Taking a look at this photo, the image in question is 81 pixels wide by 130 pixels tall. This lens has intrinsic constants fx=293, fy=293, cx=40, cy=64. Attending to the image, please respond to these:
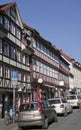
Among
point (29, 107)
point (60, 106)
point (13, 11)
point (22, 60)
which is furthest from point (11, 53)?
point (29, 107)

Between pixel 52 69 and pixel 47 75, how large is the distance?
4846 mm

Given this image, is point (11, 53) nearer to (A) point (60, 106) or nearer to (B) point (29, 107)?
(A) point (60, 106)

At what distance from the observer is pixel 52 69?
51906 millimetres

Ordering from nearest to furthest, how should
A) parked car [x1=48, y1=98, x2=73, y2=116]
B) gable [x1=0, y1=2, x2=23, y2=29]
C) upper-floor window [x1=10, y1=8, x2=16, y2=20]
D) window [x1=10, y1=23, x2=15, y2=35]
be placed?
parked car [x1=48, y1=98, x2=73, y2=116], gable [x1=0, y1=2, x2=23, y2=29], window [x1=10, y1=23, x2=15, y2=35], upper-floor window [x1=10, y1=8, x2=16, y2=20]

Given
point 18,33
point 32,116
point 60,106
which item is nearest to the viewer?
point 32,116

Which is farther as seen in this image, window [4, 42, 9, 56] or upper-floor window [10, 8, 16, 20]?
upper-floor window [10, 8, 16, 20]

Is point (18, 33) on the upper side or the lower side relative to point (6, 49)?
upper

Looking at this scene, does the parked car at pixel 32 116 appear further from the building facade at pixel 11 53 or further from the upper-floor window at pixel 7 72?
the upper-floor window at pixel 7 72

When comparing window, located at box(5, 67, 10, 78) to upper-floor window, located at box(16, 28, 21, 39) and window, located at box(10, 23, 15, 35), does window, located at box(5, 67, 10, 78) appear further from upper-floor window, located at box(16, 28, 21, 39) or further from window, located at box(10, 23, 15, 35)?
upper-floor window, located at box(16, 28, 21, 39)

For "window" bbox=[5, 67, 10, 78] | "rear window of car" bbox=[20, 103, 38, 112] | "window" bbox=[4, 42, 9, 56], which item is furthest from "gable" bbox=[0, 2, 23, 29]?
"rear window of car" bbox=[20, 103, 38, 112]

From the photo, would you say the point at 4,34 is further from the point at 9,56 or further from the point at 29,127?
the point at 29,127

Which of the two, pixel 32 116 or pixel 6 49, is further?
pixel 6 49

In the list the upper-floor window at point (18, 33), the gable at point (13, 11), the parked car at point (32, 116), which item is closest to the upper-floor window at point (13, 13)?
the gable at point (13, 11)

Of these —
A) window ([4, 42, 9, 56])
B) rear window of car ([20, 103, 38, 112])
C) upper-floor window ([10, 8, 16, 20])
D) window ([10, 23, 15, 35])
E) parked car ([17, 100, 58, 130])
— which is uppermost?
upper-floor window ([10, 8, 16, 20])
